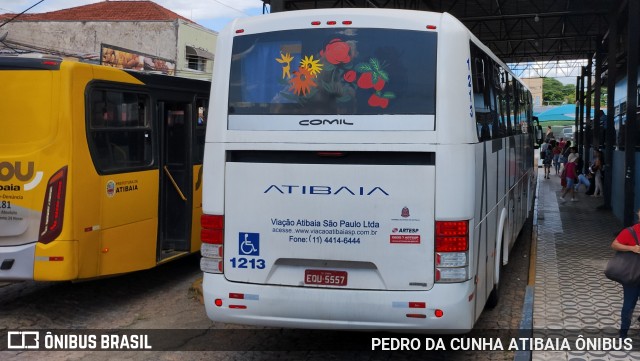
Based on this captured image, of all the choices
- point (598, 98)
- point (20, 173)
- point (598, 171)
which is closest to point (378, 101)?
point (20, 173)

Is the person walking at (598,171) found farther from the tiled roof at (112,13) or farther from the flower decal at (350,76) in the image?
the tiled roof at (112,13)

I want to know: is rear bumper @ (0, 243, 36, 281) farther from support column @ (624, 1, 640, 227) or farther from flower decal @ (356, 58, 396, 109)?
support column @ (624, 1, 640, 227)

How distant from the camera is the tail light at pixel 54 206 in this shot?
695 cm

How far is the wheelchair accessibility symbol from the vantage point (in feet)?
17.8

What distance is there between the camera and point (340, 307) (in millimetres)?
→ 5242

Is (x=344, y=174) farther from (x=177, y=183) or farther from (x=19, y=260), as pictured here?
(x=177, y=183)

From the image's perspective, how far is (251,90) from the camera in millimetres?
5535

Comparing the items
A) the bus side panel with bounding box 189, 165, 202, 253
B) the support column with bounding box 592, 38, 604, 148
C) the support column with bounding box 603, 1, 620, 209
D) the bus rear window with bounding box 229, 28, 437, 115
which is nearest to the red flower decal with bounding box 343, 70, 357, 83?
the bus rear window with bounding box 229, 28, 437, 115

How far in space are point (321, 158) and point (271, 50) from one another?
106 centimetres

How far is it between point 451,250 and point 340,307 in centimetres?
100

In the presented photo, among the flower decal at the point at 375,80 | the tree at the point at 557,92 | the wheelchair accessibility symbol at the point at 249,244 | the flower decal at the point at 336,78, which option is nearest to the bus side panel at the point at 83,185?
the wheelchair accessibility symbol at the point at 249,244

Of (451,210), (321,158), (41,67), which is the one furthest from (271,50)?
(41,67)

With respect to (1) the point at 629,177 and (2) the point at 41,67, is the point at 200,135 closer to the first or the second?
(2) the point at 41,67

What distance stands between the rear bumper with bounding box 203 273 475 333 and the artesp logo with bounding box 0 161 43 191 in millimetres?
2714
